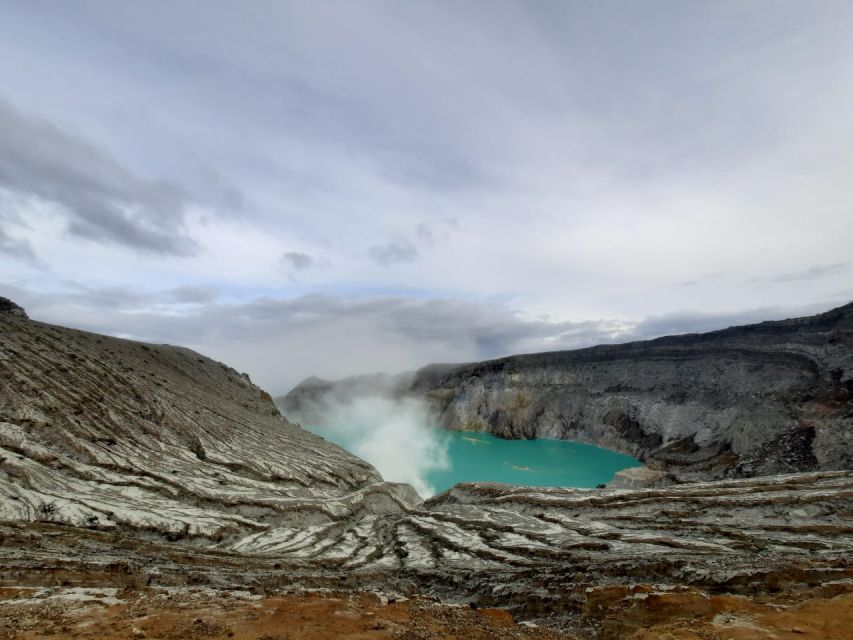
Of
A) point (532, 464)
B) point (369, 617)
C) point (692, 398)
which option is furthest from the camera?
point (532, 464)

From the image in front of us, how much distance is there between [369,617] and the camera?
35.0 ft

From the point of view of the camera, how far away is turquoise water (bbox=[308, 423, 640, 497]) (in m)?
62.5

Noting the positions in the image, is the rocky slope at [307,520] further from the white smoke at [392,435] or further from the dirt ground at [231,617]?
the white smoke at [392,435]

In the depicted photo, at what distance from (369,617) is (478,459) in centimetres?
6845

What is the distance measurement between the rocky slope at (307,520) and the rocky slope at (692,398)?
23264mm

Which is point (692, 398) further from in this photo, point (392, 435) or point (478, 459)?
point (392, 435)

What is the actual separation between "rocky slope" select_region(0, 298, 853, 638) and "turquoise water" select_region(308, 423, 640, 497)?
30273 mm

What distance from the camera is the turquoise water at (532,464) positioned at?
61.5 m

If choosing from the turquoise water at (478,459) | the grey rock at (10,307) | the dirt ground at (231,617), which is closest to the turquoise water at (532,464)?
the turquoise water at (478,459)

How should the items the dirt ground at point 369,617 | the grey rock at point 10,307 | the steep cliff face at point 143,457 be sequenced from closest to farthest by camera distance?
1. the dirt ground at point 369,617
2. the steep cliff face at point 143,457
3. the grey rock at point 10,307

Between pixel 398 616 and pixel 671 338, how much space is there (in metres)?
79.7

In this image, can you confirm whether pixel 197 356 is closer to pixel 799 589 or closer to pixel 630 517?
pixel 630 517

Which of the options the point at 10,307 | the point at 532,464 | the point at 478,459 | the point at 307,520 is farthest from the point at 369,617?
the point at 478,459

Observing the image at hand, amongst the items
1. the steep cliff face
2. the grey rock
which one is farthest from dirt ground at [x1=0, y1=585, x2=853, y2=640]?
the grey rock
